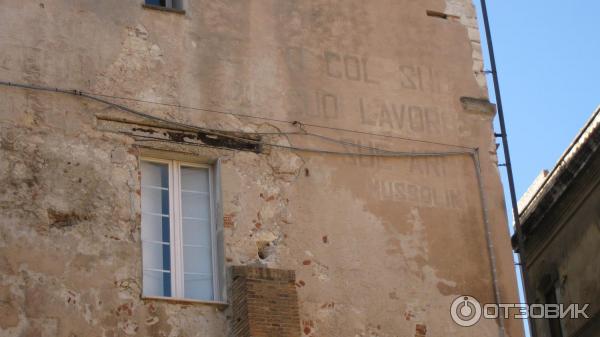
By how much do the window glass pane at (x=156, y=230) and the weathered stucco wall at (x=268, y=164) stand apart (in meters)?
0.25

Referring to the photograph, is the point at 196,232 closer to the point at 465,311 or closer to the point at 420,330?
the point at 420,330

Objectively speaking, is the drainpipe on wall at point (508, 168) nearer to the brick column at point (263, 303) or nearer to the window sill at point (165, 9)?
the brick column at point (263, 303)

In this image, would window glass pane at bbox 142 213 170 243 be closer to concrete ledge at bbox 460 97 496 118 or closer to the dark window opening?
concrete ledge at bbox 460 97 496 118

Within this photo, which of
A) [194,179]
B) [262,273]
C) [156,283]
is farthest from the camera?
[194,179]

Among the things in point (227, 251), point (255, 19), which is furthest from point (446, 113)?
point (227, 251)

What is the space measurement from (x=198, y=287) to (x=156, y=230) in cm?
87

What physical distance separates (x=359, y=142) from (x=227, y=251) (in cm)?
269

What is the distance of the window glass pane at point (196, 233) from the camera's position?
14109 millimetres

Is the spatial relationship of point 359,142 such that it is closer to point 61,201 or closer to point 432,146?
point 432,146

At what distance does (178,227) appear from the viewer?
14258 mm

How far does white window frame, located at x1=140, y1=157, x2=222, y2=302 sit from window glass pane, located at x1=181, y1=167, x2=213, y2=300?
46 mm

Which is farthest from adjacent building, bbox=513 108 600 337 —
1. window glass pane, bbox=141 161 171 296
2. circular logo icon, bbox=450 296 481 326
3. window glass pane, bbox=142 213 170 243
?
window glass pane, bbox=142 213 170 243

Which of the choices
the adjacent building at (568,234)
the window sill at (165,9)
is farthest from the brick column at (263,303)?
the adjacent building at (568,234)

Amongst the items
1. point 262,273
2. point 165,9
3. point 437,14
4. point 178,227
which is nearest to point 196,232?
point 178,227
